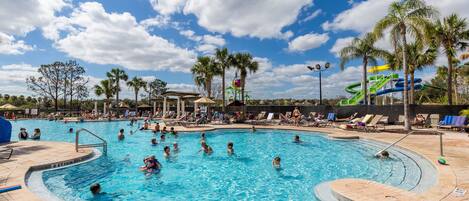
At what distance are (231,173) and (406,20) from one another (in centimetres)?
1273

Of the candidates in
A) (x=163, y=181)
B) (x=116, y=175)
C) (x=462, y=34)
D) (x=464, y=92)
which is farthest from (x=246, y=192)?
(x=464, y=92)

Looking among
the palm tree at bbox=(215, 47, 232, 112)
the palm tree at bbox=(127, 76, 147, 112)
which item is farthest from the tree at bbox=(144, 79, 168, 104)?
the palm tree at bbox=(215, 47, 232, 112)

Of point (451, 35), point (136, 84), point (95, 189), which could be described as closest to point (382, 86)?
point (451, 35)

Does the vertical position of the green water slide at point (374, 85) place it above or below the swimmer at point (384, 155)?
above

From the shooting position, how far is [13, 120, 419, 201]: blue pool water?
Result: 6227mm

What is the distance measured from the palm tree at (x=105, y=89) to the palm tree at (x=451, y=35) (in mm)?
46249

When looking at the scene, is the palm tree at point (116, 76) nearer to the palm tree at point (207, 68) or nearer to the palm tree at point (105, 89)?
the palm tree at point (105, 89)

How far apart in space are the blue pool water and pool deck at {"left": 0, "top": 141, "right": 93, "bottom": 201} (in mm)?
371

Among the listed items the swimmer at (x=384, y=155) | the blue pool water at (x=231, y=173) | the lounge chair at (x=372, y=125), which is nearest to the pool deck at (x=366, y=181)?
the blue pool water at (x=231, y=173)

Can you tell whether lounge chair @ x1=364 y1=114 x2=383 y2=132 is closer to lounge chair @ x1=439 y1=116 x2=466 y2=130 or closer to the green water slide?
lounge chair @ x1=439 y1=116 x2=466 y2=130

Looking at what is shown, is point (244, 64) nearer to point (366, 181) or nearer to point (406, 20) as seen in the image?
point (406, 20)

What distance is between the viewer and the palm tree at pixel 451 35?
18859mm

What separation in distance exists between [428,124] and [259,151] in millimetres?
12102

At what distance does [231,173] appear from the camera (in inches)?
323
